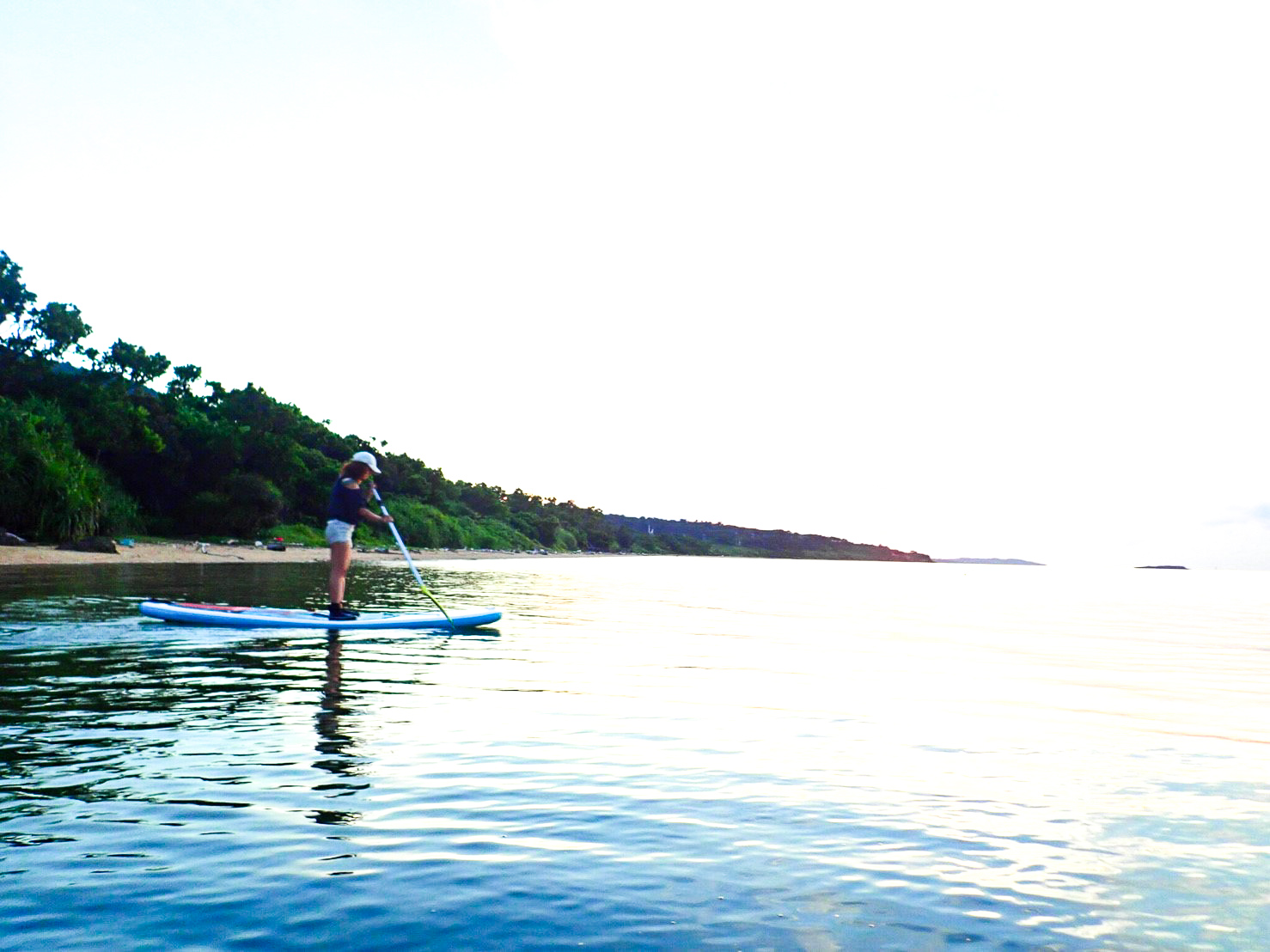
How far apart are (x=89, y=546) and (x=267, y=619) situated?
104 ft

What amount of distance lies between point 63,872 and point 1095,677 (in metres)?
16.8

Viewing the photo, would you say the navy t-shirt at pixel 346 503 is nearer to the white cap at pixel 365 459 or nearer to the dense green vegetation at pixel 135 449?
the white cap at pixel 365 459

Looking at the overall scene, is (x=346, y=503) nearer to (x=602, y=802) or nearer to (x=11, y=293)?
(x=602, y=802)

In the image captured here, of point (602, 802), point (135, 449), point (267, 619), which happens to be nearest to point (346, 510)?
point (267, 619)

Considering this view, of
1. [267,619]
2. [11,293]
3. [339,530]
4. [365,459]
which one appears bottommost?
[267,619]

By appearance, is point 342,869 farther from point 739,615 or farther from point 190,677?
point 739,615

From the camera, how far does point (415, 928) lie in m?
4.84

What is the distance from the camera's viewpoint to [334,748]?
354 inches

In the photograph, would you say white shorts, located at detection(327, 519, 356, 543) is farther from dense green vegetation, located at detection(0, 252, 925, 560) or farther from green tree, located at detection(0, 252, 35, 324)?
green tree, located at detection(0, 252, 35, 324)

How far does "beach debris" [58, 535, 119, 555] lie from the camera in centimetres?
4484

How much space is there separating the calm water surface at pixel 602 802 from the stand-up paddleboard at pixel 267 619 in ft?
3.88

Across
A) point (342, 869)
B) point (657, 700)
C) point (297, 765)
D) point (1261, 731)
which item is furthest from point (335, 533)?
point (1261, 731)

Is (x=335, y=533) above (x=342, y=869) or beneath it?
above

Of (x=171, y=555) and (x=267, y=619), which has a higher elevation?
(x=171, y=555)
